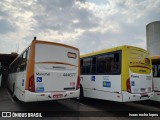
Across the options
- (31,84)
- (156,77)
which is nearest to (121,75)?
(156,77)

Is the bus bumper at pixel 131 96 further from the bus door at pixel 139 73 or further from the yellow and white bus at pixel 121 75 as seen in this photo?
the bus door at pixel 139 73

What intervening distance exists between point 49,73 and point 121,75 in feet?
10.00

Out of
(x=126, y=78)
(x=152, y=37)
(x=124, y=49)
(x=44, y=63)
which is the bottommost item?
(x=126, y=78)

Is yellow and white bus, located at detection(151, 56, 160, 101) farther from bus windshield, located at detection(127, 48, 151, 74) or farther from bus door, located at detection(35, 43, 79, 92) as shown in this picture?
bus door, located at detection(35, 43, 79, 92)

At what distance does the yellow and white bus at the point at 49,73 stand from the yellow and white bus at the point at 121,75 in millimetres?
1408

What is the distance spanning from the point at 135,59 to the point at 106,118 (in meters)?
3.01

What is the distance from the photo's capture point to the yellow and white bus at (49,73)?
23.8 ft

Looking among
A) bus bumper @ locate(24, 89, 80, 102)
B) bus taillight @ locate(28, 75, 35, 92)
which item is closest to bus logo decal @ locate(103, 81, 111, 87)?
bus bumper @ locate(24, 89, 80, 102)

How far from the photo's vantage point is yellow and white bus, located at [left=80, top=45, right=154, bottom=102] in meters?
7.99

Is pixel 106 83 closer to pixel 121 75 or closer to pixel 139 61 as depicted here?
pixel 121 75

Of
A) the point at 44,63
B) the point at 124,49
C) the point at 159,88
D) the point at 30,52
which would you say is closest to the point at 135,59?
the point at 124,49

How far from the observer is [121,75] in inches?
315

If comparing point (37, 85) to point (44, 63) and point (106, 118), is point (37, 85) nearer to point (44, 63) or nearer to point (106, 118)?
point (44, 63)

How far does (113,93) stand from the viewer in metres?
8.37
